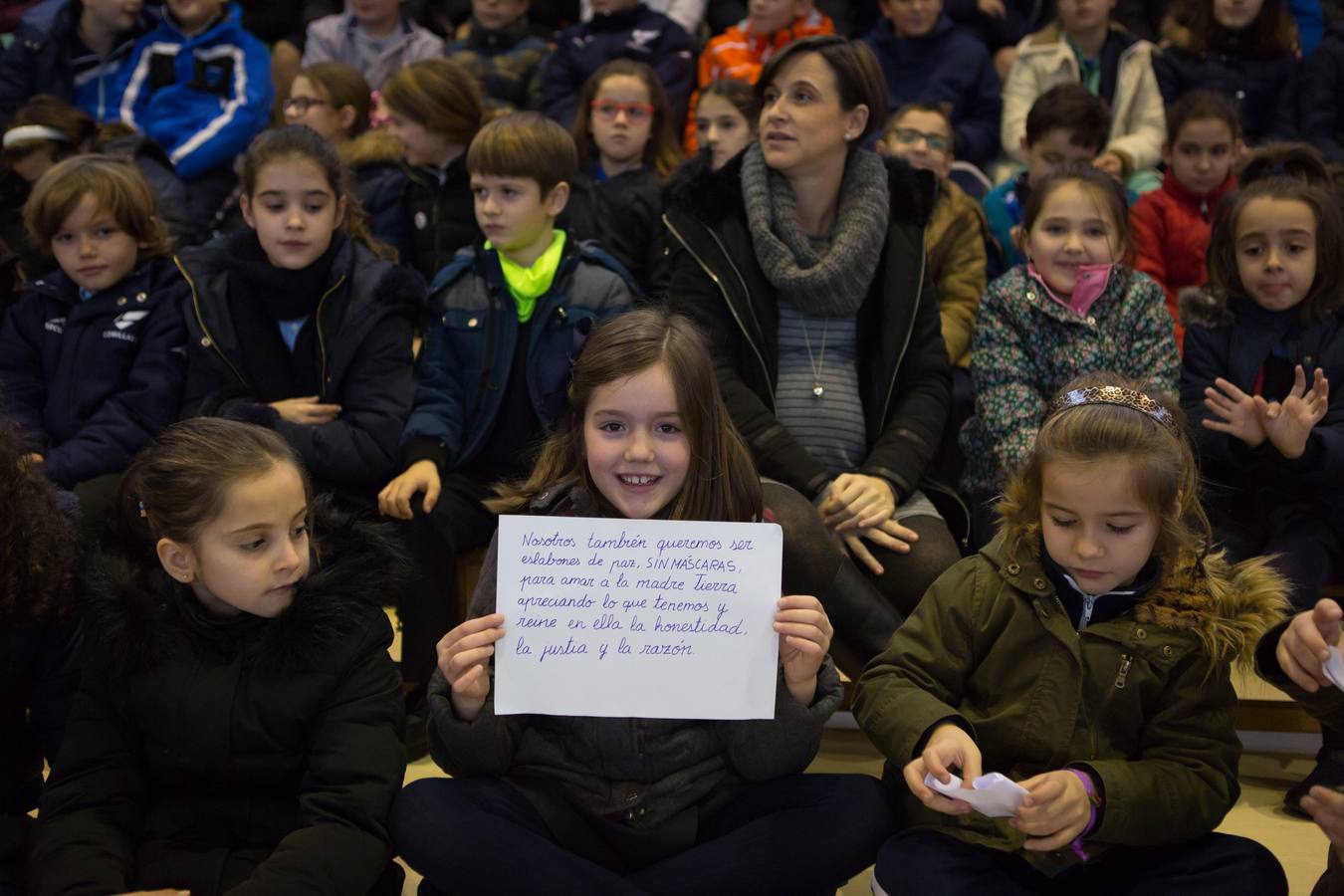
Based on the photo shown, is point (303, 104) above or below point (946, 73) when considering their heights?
below

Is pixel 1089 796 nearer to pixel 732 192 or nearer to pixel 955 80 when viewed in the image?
pixel 732 192

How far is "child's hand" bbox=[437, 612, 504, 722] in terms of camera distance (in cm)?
207

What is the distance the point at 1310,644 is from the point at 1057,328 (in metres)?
1.39

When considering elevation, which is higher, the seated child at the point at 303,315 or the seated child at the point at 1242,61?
the seated child at the point at 1242,61

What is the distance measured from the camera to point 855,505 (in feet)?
9.68

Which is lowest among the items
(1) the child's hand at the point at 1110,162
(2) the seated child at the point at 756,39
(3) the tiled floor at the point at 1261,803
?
(3) the tiled floor at the point at 1261,803

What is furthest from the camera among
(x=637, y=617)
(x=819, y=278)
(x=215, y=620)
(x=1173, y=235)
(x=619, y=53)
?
(x=619, y=53)

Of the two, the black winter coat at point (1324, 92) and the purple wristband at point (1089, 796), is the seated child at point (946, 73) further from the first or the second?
the purple wristband at point (1089, 796)

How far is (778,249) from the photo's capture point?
326 cm

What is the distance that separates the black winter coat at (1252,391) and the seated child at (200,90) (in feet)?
12.2

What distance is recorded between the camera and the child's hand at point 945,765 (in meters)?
1.96

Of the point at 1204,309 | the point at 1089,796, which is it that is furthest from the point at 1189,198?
the point at 1089,796

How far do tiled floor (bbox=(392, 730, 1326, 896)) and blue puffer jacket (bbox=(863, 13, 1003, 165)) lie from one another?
9.67ft

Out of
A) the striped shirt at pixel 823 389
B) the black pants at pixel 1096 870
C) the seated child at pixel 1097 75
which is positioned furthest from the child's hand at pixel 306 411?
the seated child at pixel 1097 75
